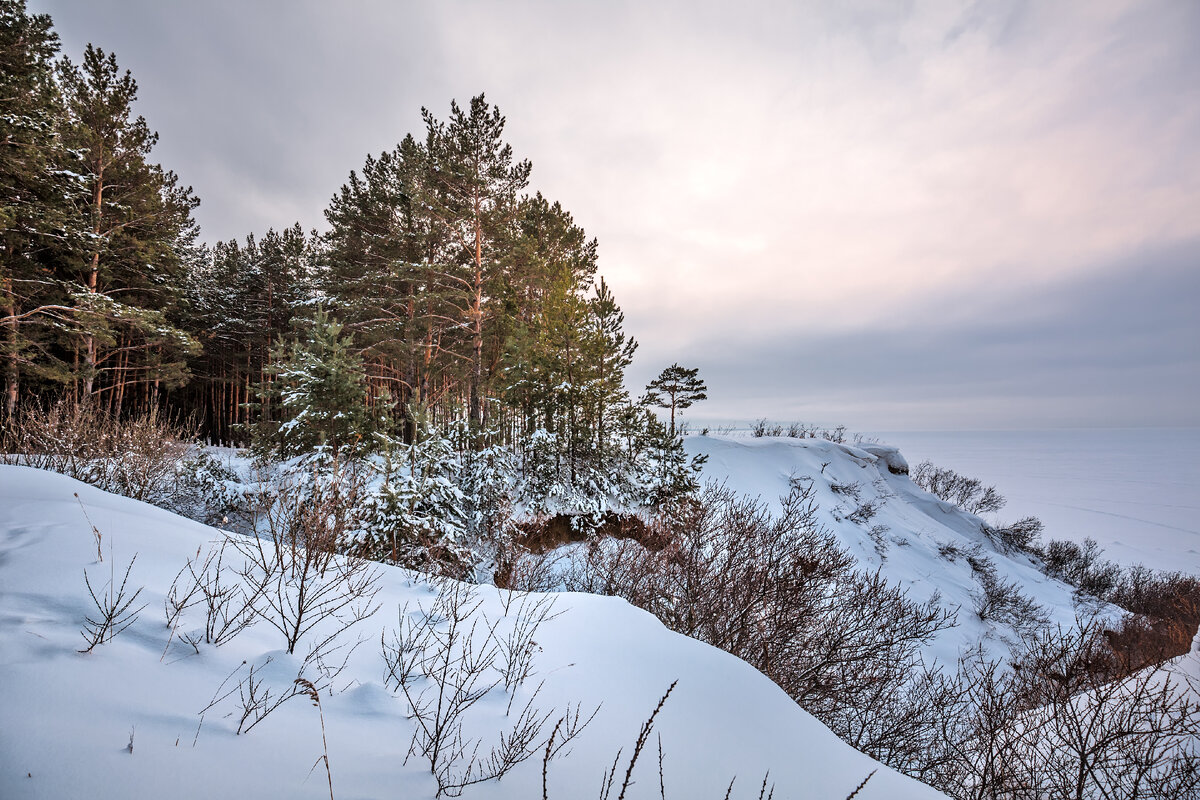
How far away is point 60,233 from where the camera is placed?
12750mm

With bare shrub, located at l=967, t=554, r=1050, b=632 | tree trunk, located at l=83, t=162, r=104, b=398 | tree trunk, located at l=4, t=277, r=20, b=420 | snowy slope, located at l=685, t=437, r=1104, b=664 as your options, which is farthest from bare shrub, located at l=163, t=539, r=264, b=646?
bare shrub, located at l=967, t=554, r=1050, b=632

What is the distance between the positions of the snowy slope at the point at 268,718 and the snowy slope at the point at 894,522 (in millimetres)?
11277

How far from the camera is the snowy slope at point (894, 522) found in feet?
43.1

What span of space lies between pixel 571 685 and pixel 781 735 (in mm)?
1600

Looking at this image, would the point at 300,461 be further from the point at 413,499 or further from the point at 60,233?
the point at 60,233

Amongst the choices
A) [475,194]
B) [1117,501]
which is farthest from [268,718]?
[1117,501]

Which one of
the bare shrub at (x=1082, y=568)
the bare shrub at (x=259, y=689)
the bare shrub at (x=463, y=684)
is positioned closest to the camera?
the bare shrub at (x=259, y=689)

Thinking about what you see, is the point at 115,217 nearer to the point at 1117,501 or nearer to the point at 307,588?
the point at 307,588

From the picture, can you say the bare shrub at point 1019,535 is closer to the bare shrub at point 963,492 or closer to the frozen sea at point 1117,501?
the bare shrub at point 963,492

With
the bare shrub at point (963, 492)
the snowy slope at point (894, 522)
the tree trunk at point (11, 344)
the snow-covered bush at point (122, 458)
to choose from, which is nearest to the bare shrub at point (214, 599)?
the snow-covered bush at point (122, 458)

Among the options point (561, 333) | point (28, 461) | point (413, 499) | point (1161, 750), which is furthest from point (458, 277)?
point (1161, 750)

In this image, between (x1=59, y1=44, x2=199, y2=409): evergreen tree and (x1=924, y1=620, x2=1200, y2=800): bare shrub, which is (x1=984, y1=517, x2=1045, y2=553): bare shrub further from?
(x1=59, y1=44, x2=199, y2=409): evergreen tree

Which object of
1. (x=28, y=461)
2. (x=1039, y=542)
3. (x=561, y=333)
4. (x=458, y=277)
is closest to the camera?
(x=28, y=461)

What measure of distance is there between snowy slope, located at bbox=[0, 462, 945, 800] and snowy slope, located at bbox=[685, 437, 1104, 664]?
11.3 metres
